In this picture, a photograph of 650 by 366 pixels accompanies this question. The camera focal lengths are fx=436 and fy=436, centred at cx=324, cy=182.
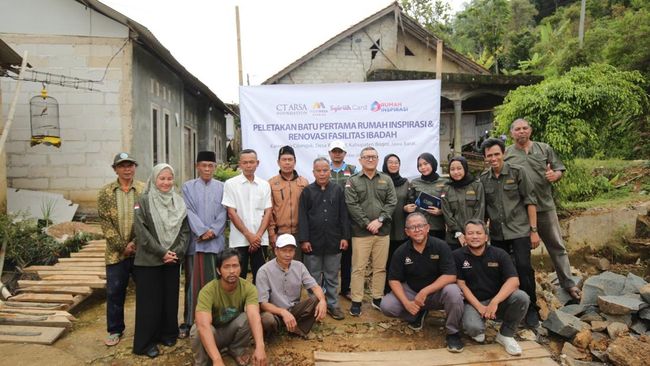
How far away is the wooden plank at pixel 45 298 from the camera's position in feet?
15.6

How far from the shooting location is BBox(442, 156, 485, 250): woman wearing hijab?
166 inches

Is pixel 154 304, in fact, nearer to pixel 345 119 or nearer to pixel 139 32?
pixel 345 119

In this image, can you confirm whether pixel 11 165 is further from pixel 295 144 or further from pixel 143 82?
pixel 295 144

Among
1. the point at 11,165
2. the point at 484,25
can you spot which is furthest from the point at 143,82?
the point at 484,25

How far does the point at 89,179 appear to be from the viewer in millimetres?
7719

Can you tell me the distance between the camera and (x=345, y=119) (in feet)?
17.7

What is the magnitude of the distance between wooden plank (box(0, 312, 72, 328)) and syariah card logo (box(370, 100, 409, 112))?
4046mm

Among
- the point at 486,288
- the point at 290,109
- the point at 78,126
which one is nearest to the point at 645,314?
the point at 486,288

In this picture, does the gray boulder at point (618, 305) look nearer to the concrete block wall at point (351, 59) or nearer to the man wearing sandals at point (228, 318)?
the man wearing sandals at point (228, 318)

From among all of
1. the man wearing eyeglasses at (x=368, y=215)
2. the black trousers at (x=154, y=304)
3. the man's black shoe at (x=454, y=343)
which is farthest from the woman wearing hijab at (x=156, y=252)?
the man's black shoe at (x=454, y=343)

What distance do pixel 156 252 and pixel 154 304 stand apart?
1.61ft

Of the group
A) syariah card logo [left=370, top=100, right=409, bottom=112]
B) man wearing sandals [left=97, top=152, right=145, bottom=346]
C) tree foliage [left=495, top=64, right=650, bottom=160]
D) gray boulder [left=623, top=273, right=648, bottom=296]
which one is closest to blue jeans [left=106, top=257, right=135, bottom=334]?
man wearing sandals [left=97, top=152, right=145, bottom=346]

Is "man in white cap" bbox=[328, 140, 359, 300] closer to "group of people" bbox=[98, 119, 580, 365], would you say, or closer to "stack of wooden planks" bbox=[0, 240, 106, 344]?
"group of people" bbox=[98, 119, 580, 365]

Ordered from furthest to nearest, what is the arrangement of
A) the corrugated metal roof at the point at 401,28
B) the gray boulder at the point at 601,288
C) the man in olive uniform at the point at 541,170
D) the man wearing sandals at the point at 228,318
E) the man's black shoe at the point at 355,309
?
the corrugated metal roof at the point at 401,28 < the gray boulder at the point at 601,288 < the man's black shoe at the point at 355,309 < the man in olive uniform at the point at 541,170 < the man wearing sandals at the point at 228,318
